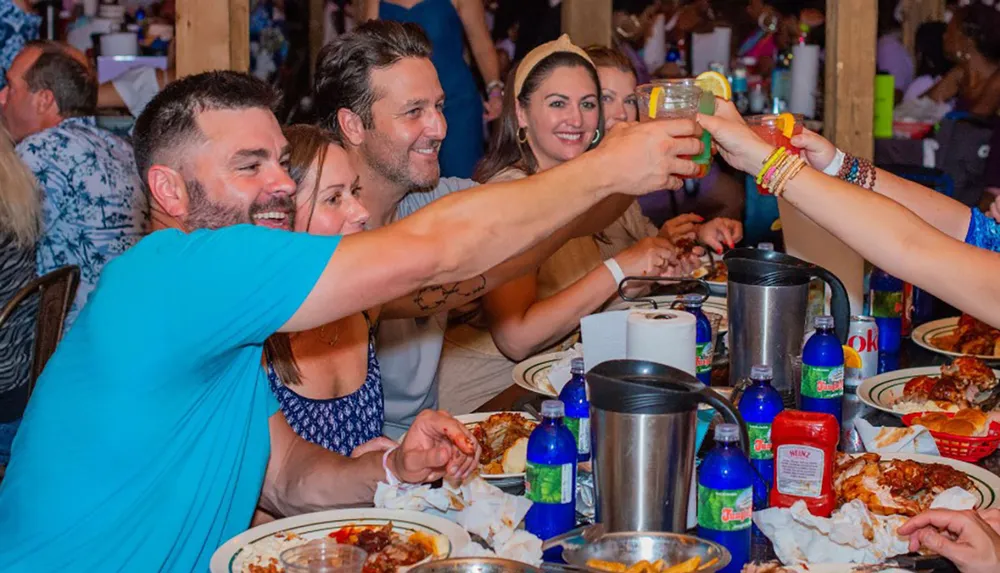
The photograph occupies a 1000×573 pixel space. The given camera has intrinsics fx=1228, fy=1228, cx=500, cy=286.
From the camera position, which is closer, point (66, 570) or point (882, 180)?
point (66, 570)

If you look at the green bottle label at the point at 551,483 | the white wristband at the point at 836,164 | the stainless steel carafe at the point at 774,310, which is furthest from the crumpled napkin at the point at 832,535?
the white wristband at the point at 836,164

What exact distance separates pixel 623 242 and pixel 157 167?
252 cm

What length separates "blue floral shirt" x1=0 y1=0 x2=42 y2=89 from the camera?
16.0 feet

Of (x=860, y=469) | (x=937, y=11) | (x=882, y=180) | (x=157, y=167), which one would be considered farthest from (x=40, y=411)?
(x=937, y=11)

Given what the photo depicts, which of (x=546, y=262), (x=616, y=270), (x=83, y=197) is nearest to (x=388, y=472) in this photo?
(x=616, y=270)

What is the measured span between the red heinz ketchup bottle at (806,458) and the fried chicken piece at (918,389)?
77cm

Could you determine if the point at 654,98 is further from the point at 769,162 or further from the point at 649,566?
the point at 649,566

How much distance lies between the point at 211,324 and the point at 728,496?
0.73m

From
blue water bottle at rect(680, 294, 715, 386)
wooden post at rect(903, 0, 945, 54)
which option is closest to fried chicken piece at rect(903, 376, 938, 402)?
blue water bottle at rect(680, 294, 715, 386)

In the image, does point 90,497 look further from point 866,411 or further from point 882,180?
point 882,180

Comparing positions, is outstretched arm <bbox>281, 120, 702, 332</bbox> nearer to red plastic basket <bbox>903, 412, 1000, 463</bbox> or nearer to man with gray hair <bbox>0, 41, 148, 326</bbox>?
red plastic basket <bbox>903, 412, 1000, 463</bbox>

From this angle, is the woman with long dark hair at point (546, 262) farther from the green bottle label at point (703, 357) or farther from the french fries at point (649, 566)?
the french fries at point (649, 566)

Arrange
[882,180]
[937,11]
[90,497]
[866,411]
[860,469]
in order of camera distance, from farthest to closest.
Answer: [937,11] → [882,180] → [866,411] → [860,469] → [90,497]

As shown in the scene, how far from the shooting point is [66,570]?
1796 millimetres
